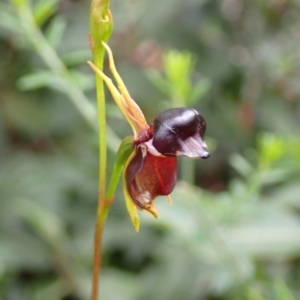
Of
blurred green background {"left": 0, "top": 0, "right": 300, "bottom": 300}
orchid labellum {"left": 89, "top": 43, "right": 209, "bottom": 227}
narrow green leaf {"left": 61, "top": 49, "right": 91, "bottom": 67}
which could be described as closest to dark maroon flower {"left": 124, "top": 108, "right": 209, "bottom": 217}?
orchid labellum {"left": 89, "top": 43, "right": 209, "bottom": 227}

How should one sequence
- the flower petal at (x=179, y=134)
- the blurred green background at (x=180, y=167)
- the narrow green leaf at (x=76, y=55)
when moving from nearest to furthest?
the flower petal at (x=179, y=134) < the narrow green leaf at (x=76, y=55) < the blurred green background at (x=180, y=167)

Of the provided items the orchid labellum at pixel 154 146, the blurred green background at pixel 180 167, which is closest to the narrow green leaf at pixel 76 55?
the blurred green background at pixel 180 167

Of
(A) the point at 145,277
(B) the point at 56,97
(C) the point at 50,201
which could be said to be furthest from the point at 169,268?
(B) the point at 56,97

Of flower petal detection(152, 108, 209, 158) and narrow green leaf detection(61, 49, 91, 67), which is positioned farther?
narrow green leaf detection(61, 49, 91, 67)

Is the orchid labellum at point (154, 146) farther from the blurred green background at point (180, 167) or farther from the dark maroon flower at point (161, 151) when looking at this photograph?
the blurred green background at point (180, 167)

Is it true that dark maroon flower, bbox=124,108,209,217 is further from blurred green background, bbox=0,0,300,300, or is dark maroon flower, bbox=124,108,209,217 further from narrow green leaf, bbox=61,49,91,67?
blurred green background, bbox=0,0,300,300

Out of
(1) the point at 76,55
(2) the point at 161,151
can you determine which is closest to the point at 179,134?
(2) the point at 161,151

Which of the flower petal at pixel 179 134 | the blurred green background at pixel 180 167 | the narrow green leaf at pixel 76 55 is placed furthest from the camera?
the blurred green background at pixel 180 167
